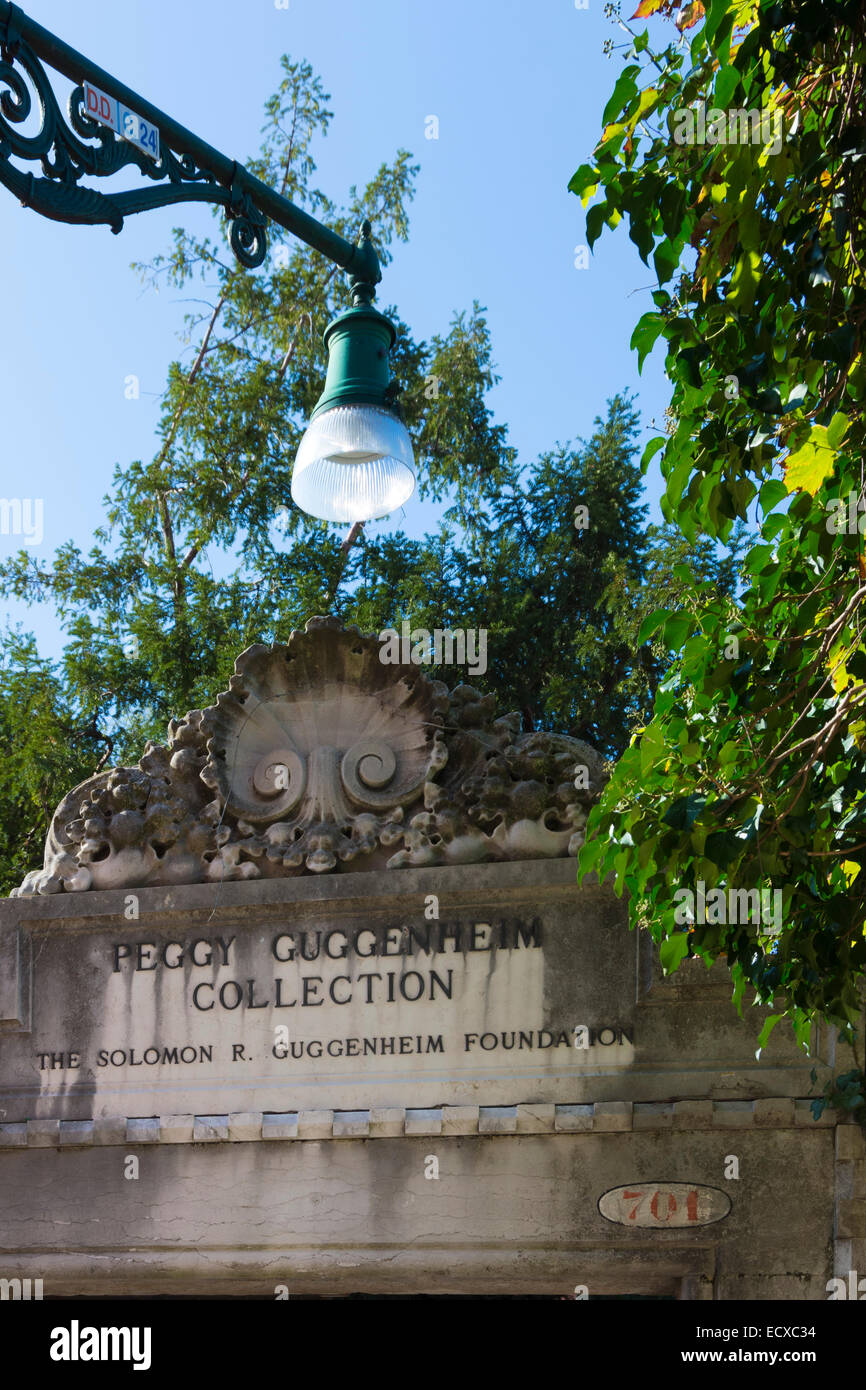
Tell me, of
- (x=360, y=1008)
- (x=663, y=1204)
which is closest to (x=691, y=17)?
(x=360, y=1008)

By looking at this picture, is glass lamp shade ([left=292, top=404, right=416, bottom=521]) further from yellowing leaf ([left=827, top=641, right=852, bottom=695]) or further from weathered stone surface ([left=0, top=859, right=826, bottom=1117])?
yellowing leaf ([left=827, top=641, right=852, bottom=695])

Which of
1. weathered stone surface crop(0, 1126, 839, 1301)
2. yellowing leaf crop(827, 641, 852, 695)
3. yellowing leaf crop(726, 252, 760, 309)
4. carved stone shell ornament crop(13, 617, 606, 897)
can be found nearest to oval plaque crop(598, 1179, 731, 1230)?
weathered stone surface crop(0, 1126, 839, 1301)

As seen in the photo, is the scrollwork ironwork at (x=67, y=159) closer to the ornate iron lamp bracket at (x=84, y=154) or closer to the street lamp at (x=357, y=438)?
the ornate iron lamp bracket at (x=84, y=154)

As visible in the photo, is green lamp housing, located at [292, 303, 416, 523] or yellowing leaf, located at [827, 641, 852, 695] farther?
green lamp housing, located at [292, 303, 416, 523]

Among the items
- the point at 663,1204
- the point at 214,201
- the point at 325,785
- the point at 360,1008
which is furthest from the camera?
the point at 325,785

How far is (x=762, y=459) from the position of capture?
477 cm

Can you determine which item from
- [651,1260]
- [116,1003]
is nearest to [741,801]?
[651,1260]

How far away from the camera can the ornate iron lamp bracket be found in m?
4.96

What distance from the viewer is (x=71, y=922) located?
7.55m

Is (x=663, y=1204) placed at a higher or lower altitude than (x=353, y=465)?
lower

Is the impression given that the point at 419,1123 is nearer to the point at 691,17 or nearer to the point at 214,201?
Answer: the point at 214,201

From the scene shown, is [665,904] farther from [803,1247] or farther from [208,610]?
[208,610]

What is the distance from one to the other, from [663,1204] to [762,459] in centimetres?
347

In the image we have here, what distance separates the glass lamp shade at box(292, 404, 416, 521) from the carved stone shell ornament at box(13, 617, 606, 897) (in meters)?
1.10
